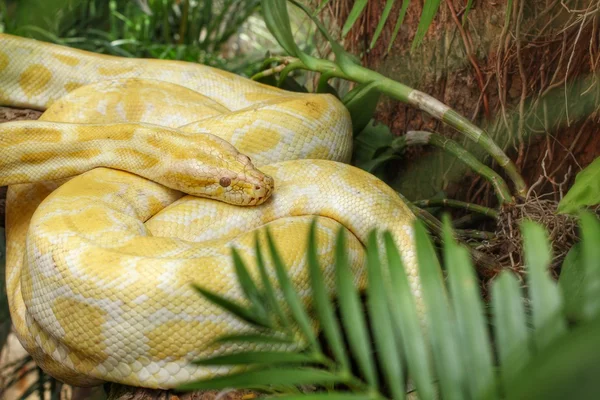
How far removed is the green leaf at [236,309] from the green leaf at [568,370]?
0.51 meters

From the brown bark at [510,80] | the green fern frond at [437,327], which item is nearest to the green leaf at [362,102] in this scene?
the brown bark at [510,80]

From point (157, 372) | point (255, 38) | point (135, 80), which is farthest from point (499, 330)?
point (255, 38)

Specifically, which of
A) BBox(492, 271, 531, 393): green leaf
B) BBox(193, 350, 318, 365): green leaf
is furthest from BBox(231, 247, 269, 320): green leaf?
BBox(492, 271, 531, 393): green leaf

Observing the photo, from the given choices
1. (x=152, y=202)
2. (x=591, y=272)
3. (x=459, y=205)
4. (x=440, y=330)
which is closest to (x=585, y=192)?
(x=459, y=205)

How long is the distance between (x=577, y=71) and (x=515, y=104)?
0.36 meters

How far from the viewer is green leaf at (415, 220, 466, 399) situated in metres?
1.06

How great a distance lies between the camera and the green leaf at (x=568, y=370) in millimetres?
787

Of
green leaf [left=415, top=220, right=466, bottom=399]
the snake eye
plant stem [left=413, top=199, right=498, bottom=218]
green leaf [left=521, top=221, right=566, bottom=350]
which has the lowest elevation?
plant stem [left=413, top=199, right=498, bottom=218]

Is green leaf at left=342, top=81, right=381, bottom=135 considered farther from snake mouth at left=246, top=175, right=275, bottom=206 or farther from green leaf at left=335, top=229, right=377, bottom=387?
green leaf at left=335, top=229, right=377, bottom=387

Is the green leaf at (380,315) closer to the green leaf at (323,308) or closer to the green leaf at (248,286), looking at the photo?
the green leaf at (323,308)

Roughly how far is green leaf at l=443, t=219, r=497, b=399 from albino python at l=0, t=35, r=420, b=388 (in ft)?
3.87

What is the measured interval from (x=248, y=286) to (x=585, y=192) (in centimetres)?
179

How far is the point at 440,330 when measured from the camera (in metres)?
1.11

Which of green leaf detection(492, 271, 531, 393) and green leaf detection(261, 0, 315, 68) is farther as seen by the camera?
green leaf detection(261, 0, 315, 68)
